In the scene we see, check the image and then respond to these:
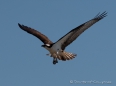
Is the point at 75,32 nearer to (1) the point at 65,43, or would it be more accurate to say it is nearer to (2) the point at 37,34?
(1) the point at 65,43

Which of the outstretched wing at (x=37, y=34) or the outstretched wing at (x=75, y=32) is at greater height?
the outstretched wing at (x=37, y=34)

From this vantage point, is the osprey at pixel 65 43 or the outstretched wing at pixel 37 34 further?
the outstretched wing at pixel 37 34

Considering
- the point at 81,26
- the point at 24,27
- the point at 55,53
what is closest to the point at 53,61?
the point at 55,53

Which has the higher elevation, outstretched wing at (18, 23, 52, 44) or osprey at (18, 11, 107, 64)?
outstretched wing at (18, 23, 52, 44)

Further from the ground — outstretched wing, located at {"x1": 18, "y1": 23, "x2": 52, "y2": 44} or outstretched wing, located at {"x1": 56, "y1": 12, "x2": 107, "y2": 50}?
outstretched wing, located at {"x1": 18, "y1": 23, "x2": 52, "y2": 44}

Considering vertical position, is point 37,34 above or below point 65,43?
above

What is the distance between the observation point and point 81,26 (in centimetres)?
1812

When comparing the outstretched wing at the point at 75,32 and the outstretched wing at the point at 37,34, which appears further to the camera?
the outstretched wing at the point at 37,34

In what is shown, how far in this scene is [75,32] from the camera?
18328 mm

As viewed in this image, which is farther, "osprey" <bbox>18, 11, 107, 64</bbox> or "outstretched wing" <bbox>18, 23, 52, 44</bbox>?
"outstretched wing" <bbox>18, 23, 52, 44</bbox>

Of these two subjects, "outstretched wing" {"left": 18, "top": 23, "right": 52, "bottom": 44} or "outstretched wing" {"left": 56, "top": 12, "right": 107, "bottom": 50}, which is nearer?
"outstretched wing" {"left": 56, "top": 12, "right": 107, "bottom": 50}

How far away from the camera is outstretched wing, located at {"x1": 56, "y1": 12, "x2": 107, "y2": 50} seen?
18.2 metres

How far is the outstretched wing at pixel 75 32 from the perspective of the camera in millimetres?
18172

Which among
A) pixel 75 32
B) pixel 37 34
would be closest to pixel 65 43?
pixel 75 32
